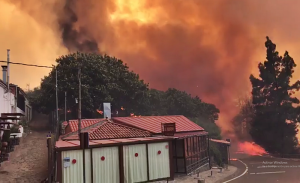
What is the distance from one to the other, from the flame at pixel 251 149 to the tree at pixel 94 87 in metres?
23.1

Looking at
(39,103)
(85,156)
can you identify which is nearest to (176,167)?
(85,156)

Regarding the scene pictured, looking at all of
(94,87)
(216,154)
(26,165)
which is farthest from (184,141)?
(94,87)

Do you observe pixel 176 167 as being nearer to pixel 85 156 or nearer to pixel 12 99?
pixel 85 156

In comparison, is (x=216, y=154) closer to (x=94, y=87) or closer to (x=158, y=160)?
(x=158, y=160)

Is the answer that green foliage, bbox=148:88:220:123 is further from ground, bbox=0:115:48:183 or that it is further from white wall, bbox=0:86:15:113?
white wall, bbox=0:86:15:113

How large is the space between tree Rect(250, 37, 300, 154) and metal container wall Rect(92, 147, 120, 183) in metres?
39.6

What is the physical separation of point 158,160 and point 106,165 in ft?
13.2

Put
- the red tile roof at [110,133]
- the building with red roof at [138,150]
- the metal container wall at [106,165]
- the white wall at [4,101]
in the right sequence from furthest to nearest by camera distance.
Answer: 1. the white wall at [4,101]
2. the red tile roof at [110,133]
3. the metal container wall at [106,165]
4. the building with red roof at [138,150]

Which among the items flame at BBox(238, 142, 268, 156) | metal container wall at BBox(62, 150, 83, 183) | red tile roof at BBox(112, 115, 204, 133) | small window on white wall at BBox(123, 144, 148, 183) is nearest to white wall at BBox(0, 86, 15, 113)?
red tile roof at BBox(112, 115, 204, 133)

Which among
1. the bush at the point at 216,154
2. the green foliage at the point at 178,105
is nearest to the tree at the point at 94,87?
the green foliage at the point at 178,105

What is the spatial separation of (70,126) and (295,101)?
39.9m

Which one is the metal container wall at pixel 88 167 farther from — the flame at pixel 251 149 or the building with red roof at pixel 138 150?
the flame at pixel 251 149

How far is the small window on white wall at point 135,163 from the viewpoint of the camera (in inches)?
699

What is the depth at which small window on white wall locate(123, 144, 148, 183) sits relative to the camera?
699 inches
